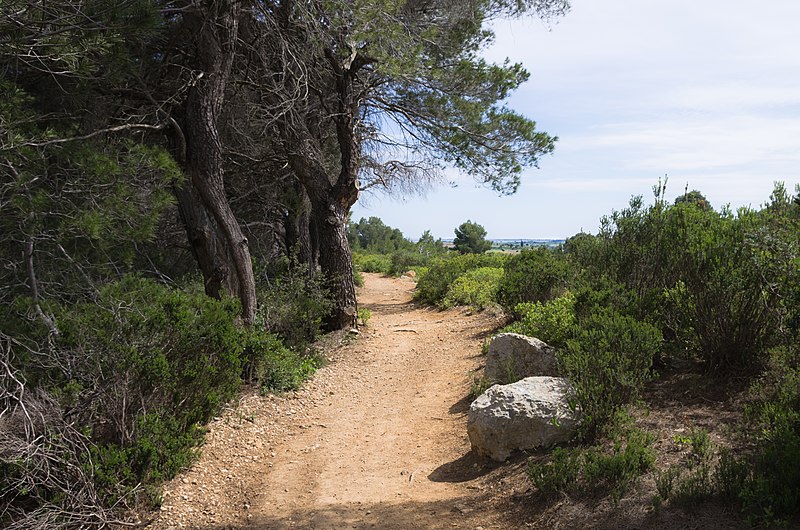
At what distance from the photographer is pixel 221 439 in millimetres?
5594

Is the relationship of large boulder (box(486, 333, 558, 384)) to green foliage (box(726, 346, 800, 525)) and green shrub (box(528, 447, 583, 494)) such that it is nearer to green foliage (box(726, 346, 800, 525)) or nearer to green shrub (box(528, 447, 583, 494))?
green shrub (box(528, 447, 583, 494))

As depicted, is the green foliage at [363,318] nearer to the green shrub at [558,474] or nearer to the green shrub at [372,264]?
the green shrub at [558,474]

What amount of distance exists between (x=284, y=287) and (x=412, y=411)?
3.52m

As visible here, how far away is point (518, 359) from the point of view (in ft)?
20.1

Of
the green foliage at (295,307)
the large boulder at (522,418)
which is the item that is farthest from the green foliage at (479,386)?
the green foliage at (295,307)

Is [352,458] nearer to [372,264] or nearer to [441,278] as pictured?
[441,278]

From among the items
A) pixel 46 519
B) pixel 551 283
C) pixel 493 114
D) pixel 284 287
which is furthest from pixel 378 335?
pixel 46 519

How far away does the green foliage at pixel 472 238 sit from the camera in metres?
49.0

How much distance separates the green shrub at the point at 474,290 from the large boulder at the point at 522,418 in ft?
19.7

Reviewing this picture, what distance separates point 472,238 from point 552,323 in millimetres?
42847

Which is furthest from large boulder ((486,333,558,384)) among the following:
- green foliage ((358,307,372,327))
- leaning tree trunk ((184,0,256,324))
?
green foliage ((358,307,372,327))

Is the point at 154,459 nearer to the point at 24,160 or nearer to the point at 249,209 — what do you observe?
the point at 24,160

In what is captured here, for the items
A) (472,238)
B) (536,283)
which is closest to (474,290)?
(536,283)

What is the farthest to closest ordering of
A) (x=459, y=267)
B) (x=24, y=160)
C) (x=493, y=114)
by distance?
1. (x=459, y=267)
2. (x=493, y=114)
3. (x=24, y=160)
